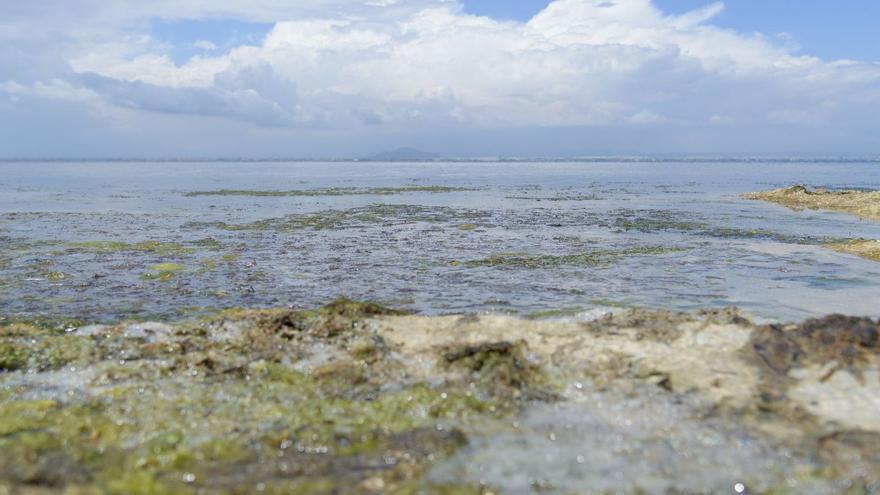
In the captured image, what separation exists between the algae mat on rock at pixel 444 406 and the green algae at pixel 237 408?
32 mm

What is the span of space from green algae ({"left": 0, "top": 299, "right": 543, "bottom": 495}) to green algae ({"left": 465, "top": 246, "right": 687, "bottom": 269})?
8583mm

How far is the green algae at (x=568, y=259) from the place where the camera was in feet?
63.0

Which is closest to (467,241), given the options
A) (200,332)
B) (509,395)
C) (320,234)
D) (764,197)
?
(320,234)

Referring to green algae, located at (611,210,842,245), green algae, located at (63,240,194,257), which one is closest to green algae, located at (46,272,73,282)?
green algae, located at (63,240,194,257)

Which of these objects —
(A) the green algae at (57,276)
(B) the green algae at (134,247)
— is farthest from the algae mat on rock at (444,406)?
(B) the green algae at (134,247)

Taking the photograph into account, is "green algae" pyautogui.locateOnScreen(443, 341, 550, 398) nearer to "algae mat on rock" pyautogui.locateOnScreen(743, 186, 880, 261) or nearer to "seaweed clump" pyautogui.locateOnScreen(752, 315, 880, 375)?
"seaweed clump" pyautogui.locateOnScreen(752, 315, 880, 375)

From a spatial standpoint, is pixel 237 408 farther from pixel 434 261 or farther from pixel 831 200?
pixel 831 200

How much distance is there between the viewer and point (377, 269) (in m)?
18.7

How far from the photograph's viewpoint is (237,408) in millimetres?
8117

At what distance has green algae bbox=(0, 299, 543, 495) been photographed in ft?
20.9

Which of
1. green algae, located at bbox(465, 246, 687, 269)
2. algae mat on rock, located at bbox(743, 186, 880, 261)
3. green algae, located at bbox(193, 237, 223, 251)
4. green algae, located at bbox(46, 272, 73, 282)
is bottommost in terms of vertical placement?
green algae, located at bbox(46, 272, 73, 282)

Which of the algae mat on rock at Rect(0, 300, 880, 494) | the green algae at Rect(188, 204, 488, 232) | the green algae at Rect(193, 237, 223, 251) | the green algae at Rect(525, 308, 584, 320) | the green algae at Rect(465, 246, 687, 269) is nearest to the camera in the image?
the algae mat on rock at Rect(0, 300, 880, 494)

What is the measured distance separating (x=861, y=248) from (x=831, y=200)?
21148 mm

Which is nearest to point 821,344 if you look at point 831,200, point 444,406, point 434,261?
point 444,406
